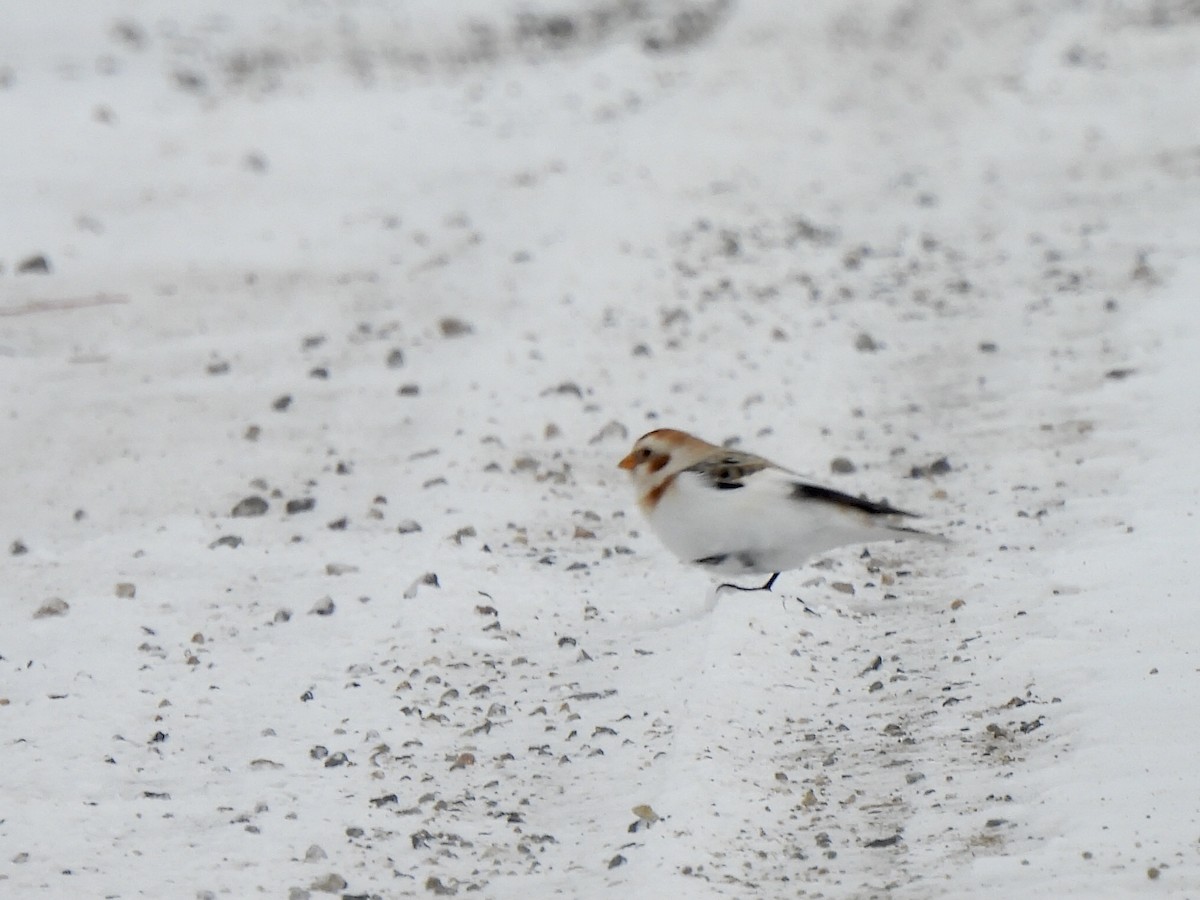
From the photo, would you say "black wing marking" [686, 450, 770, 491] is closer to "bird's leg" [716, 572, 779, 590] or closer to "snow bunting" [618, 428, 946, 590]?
"snow bunting" [618, 428, 946, 590]

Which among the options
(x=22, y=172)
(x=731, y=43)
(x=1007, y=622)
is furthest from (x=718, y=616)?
(x=731, y=43)

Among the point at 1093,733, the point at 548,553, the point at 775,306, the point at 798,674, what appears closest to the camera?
the point at 1093,733

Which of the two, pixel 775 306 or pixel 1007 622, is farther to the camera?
pixel 775 306

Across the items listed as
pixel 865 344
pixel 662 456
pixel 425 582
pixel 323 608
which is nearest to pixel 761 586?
pixel 662 456

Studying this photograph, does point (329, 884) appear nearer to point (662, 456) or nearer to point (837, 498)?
point (837, 498)

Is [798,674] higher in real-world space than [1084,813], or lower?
higher

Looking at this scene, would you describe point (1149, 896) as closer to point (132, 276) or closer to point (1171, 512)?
point (1171, 512)

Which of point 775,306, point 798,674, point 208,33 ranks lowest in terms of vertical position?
point 798,674
